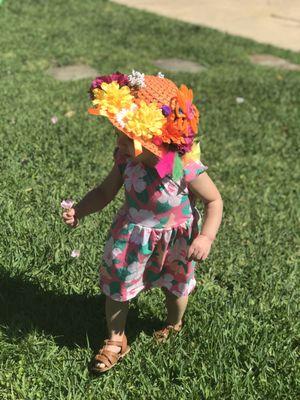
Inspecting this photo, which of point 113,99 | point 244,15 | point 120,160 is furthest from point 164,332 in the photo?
point 244,15

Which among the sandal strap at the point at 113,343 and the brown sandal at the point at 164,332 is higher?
the sandal strap at the point at 113,343

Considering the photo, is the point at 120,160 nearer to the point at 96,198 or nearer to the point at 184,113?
the point at 96,198

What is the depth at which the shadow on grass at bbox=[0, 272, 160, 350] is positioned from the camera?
8.13 feet

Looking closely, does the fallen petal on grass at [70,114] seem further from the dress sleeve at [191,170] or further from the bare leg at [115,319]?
the dress sleeve at [191,170]

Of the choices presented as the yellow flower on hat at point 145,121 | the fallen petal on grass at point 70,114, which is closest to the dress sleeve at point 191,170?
the yellow flower on hat at point 145,121

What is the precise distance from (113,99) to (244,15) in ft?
37.4

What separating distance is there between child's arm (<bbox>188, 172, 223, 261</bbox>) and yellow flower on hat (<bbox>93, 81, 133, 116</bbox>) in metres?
0.41

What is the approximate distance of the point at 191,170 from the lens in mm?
2031

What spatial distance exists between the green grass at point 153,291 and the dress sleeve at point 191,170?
31.2 inches

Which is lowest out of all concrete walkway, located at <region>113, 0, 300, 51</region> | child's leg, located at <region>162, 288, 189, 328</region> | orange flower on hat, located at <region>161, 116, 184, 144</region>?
concrete walkway, located at <region>113, 0, 300, 51</region>

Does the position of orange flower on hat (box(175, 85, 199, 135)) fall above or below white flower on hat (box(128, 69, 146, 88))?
below

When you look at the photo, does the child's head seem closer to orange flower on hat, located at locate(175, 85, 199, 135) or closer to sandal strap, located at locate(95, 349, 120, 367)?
orange flower on hat, located at locate(175, 85, 199, 135)

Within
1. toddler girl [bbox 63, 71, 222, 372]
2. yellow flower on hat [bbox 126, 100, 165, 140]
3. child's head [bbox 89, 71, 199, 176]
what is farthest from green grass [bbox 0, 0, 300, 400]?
yellow flower on hat [bbox 126, 100, 165, 140]

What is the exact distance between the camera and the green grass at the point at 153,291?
2297 millimetres
